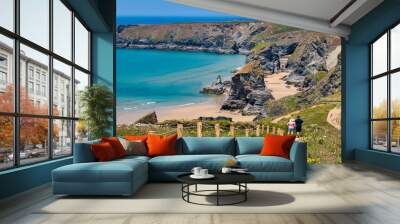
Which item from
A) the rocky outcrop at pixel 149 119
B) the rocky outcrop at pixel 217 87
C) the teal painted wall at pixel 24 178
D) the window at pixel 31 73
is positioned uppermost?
the rocky outcrop at pixel 217 87

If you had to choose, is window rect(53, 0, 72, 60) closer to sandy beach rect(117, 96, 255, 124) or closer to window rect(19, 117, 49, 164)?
window rect(19, 117, 49, 164)

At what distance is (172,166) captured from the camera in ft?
21.1

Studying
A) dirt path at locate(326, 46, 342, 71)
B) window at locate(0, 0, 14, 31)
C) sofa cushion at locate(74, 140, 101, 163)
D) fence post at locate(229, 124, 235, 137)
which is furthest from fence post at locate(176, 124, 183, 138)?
window at locate(0, 0, 14, 31)

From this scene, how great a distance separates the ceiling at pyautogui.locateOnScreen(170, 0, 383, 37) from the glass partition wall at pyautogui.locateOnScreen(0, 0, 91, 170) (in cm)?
345

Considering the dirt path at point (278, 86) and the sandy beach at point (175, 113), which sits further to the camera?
the dirt path at point (278, 86)

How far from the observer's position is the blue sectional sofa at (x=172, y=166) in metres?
5.18

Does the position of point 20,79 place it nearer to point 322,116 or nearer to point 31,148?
point 31,148

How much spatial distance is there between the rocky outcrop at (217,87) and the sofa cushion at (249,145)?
21.9 ft

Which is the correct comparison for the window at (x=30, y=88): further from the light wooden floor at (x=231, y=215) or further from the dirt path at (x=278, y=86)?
the dirt path at (x=278, y=86)

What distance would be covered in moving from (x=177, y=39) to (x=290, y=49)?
420cm

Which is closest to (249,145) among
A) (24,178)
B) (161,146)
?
(161,146)

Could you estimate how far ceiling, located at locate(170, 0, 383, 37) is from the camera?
30.2 feet

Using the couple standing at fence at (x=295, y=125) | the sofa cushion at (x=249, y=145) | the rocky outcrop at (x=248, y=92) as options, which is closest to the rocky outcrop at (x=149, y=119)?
the rocky outcrop at (x=248, y=92)

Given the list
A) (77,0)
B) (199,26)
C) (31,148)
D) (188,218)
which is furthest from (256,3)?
(188,218)
